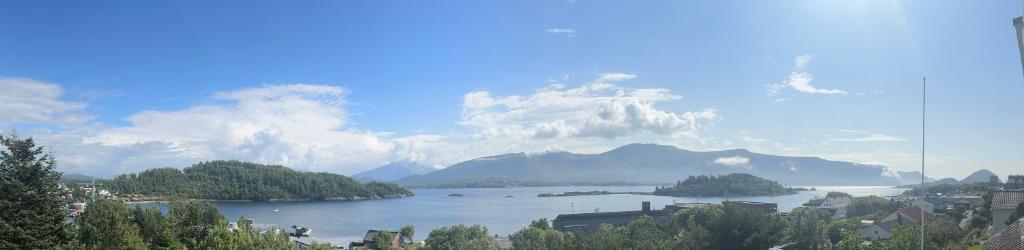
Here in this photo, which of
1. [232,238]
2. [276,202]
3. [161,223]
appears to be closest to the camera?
[232,238]

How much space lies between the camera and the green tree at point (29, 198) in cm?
1124

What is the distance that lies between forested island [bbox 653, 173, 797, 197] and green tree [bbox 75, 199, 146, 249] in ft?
381

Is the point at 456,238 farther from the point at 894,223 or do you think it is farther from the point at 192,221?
the point at 894,223

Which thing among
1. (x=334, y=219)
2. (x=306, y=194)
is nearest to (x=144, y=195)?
(x=306, y=194)

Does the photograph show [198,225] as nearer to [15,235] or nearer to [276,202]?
[15,235]

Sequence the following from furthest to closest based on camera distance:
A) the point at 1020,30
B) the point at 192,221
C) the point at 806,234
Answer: the point at 806,234 < the point at 192,221 < the point at 1020,30

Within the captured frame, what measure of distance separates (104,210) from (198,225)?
3.14 metres

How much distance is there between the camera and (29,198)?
11734mm

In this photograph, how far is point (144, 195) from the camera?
83.3 meters

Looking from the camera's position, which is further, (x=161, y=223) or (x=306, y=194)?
(x=306, y=194)

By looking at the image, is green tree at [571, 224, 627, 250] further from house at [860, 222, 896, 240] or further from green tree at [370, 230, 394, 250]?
house at [860, 222, 896, 240]

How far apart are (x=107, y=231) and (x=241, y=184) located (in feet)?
292

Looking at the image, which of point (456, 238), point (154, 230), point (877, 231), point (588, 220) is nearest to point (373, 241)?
point (456, 238)

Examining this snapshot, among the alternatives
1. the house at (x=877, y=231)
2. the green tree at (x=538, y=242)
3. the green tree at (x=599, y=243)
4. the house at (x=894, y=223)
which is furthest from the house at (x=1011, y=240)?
the house at (x=877, y=231)
